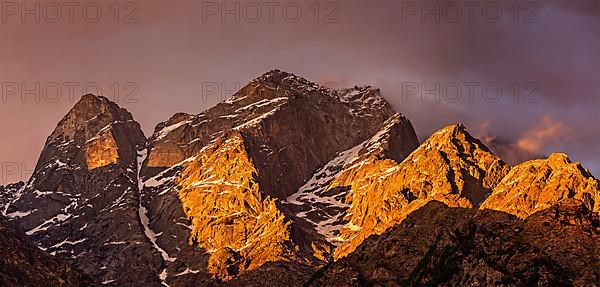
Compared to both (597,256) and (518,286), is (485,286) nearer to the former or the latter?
(518,286)

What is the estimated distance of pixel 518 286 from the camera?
194 metres

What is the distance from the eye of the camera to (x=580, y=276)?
7480 inches

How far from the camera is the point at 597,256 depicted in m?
197

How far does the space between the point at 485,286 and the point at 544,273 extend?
13.3 metres

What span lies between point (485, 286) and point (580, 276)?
821 inches

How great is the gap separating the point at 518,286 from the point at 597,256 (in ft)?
63.0

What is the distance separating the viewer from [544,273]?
638 feet

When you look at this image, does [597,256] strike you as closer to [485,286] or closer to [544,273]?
[544,273]

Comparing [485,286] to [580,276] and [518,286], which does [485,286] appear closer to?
[518,286]

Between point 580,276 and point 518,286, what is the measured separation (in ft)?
42.7

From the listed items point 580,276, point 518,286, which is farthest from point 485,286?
point 580,276

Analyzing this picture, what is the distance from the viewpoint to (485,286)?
656 ft

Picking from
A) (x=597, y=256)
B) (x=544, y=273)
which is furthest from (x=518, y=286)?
(x=597, y=256)
